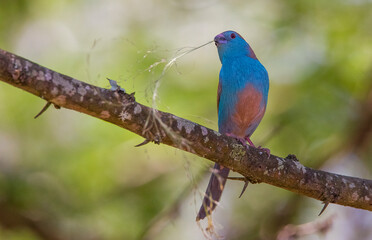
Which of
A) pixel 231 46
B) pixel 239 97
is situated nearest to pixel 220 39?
pixel 231 46

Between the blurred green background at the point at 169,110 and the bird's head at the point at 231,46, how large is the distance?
69cm

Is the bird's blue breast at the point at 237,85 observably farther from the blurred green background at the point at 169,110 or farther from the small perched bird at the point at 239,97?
the blurred green background at the point at 169,110

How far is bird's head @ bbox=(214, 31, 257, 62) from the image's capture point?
5.25 meters

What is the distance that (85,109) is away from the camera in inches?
116

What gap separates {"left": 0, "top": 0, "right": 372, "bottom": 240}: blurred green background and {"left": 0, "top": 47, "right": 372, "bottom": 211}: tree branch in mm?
1862

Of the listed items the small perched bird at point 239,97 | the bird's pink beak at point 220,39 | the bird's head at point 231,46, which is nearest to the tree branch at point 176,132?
the small perched bird at point 239,97

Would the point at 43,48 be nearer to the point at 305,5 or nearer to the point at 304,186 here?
the point at 305,5

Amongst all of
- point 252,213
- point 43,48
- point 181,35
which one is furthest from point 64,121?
point 252,213

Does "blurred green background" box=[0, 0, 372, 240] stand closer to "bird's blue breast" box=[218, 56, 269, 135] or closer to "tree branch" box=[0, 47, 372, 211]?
"bird's blue breast" box=[218, 56, 269, 135]

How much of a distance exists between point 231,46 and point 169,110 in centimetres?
99

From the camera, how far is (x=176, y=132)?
3.26m

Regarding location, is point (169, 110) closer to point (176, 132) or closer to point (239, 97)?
point (239, 97)

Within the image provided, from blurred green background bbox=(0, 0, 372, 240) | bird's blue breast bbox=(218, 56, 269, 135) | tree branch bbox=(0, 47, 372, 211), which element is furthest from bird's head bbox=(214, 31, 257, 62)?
tree branch bbox=(0, 47, 372, 211)

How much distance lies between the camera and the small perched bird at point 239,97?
4.92m
